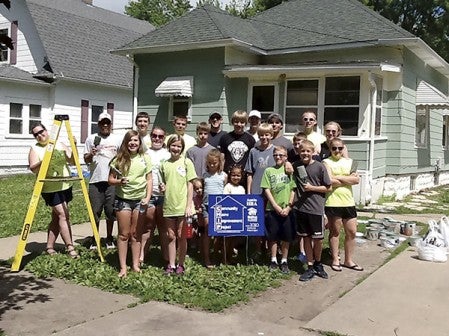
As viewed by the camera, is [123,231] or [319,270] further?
[319,270]

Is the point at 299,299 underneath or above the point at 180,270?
underneath

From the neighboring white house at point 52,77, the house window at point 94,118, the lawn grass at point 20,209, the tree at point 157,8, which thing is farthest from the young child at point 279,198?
the tree at point 157,8

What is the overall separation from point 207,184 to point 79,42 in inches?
699

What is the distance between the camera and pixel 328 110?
13.2 meters

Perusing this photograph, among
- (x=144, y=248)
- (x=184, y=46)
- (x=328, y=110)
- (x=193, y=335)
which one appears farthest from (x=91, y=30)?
(x=193, y=335)

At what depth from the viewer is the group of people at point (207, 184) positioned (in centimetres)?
596

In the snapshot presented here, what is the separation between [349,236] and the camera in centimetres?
654

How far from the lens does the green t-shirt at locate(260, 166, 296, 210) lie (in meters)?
6.16

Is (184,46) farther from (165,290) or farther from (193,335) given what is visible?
(193,335)

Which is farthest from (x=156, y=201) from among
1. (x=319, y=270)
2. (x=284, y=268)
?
Answer: (x=319, y=270)

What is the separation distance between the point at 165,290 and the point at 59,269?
1.45 metres

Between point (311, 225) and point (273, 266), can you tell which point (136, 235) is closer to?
point (273, 266)

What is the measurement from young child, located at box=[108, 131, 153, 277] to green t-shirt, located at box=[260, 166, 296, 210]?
136 centimetres

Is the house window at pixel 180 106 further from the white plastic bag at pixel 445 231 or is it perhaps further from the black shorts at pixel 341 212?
the black shorts at pixel 341 212
